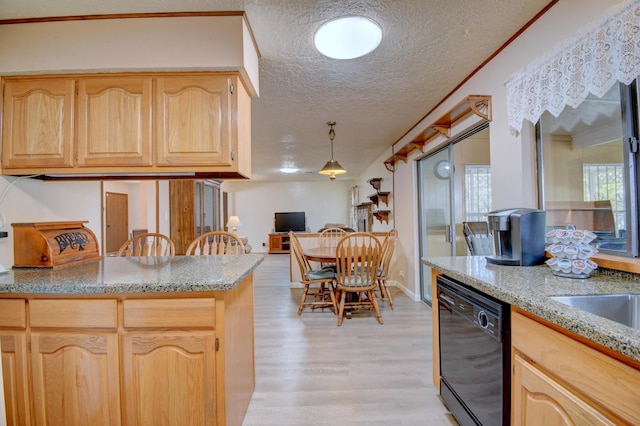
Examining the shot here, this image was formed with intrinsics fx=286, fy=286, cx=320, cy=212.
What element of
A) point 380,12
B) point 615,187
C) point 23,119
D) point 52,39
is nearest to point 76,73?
point 52,39

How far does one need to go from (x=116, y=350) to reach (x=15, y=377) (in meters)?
0.49

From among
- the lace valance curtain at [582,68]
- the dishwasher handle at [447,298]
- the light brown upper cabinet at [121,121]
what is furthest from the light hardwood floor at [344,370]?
the lace valance curtain at [582,68]

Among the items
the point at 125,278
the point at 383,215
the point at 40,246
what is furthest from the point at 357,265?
the point at 40,246

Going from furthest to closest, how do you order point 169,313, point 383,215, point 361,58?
point 383,215 → point 361,58 → point 169,313

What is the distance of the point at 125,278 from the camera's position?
4.29 feet

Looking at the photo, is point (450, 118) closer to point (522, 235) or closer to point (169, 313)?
point (522, 235)

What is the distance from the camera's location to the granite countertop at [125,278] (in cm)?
119

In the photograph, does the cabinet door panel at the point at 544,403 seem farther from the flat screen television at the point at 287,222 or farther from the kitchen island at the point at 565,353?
the flat screen television at the point at 287,222

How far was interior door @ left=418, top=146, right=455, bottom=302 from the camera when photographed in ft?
10.6

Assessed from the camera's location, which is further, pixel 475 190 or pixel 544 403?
pixel 475 190

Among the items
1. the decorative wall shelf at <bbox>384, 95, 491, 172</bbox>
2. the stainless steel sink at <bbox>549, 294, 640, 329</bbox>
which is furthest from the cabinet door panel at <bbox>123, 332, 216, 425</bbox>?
the decorative wall shelf at <bbox>384, 95, 491, 172</bbox>

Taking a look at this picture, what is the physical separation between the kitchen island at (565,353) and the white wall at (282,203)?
788cm

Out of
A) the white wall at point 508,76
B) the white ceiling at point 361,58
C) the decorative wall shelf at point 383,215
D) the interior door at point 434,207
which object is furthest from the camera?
the decorative wall shelf at point 383,215

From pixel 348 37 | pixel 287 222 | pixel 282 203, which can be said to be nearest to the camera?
pixel 348 37
